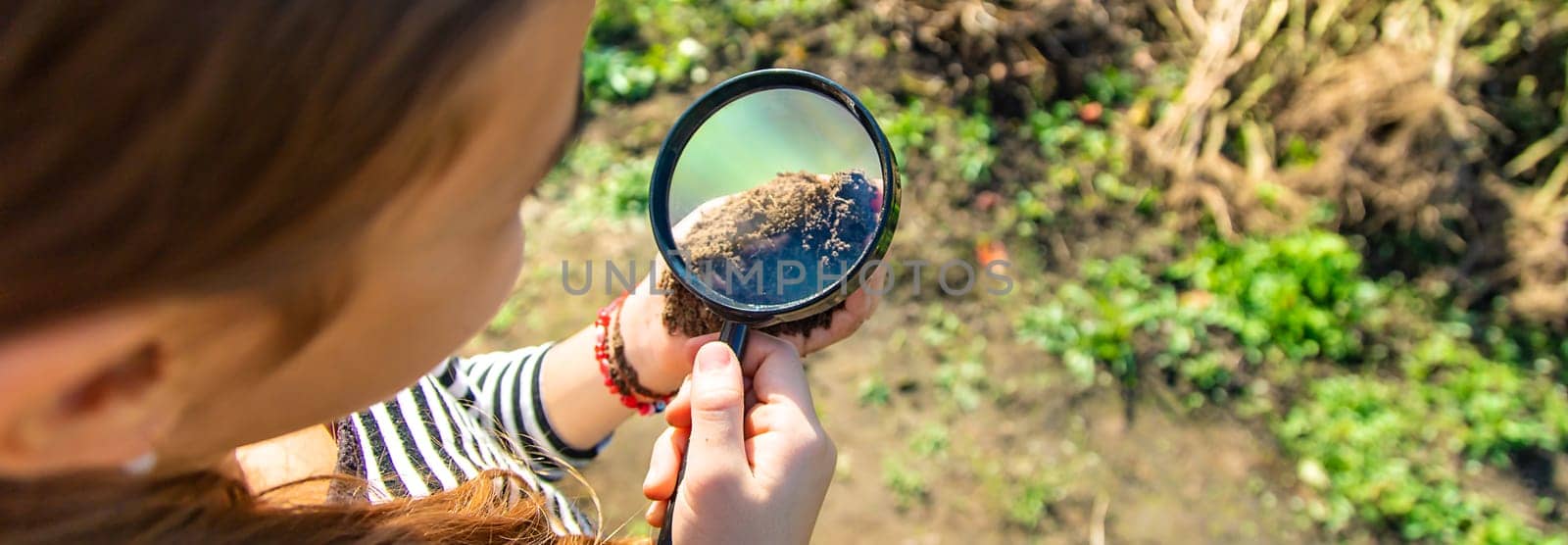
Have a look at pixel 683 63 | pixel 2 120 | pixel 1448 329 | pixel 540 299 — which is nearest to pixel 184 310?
pixel 2 120

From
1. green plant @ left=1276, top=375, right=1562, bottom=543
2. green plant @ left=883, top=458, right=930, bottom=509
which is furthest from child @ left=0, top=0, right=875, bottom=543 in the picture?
green plant @ left=1276, top=375, right=1562, bottom=543

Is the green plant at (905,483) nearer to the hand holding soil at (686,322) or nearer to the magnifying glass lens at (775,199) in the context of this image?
the hand holding soil at (686,322)

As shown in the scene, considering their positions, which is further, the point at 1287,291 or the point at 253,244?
the point at 1287,291

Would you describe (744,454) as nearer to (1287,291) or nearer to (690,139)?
(690,139)

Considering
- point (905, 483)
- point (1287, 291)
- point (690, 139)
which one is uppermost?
point (690, 139)

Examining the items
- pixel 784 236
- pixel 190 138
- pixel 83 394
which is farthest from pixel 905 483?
pixel 190 138

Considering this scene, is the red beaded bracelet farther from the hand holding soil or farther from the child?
the child

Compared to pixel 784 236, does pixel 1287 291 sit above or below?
below

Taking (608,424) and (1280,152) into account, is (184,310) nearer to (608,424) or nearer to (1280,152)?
(608,424)
